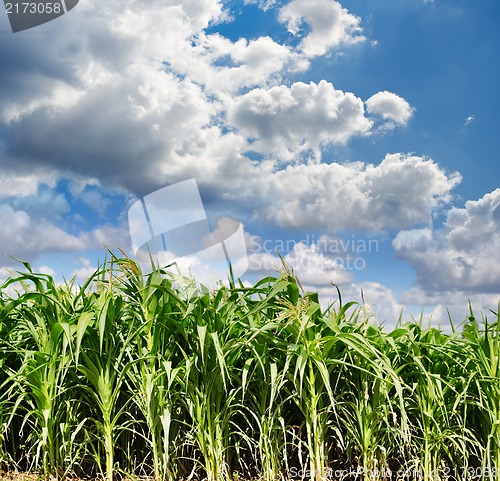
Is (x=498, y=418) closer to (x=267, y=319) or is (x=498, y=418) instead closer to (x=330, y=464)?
(x=330, y=464)

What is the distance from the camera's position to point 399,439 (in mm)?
3193

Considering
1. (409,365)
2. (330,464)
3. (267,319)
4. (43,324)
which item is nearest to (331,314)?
(267,319)

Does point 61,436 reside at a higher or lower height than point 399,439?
higher

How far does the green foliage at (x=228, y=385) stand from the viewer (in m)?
2.70

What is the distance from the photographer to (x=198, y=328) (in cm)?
258

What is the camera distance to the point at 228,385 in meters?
2.83

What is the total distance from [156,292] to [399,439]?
67.1 inches

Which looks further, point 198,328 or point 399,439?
point 399,439

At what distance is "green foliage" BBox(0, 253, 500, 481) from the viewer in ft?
8.84

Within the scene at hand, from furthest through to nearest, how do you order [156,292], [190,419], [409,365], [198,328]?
1. [409,365]
2. [190,419]
3. [156,292]
4. [198,328]

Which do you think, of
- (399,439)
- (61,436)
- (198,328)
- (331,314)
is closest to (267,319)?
(331,314)

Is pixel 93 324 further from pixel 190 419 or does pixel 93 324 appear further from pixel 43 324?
pixel 190 419

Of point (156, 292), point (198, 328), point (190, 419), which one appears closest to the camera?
point (198, 328)

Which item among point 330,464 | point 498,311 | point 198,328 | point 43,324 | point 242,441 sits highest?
point 43,324
